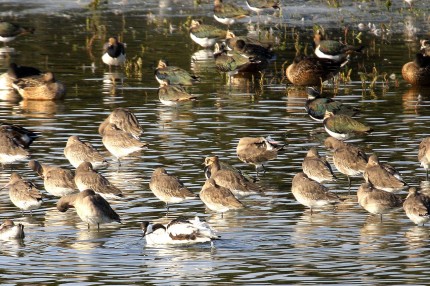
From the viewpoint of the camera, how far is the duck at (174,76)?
30797 millimetres

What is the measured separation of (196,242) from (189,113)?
1175cm

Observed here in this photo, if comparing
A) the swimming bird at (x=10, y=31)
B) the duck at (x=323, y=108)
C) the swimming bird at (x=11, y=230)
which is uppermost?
the swimming bird at (x=11, y=230)

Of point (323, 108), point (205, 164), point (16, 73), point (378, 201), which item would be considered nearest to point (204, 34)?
point (16, 73)

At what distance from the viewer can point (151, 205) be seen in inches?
774

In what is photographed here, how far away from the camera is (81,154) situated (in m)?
21.8

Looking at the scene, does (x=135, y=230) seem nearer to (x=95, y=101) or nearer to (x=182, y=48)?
(x=95, y=101)

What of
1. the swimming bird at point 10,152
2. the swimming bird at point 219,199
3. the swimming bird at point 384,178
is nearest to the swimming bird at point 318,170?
the swimming bird at point 384,178

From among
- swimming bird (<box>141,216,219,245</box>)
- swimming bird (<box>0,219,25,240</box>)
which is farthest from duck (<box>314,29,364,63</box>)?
swimming bird (<box>0,219,25,240</box>)

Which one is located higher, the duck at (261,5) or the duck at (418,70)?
the duck at (261,5)

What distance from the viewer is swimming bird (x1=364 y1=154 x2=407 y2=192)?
19453 mm

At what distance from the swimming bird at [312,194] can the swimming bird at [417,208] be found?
4.38 ft

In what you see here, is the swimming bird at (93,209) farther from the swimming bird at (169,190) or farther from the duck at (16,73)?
the duck at (16,73)

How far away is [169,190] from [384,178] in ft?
11.9

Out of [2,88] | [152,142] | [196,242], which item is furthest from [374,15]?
[196,242]
